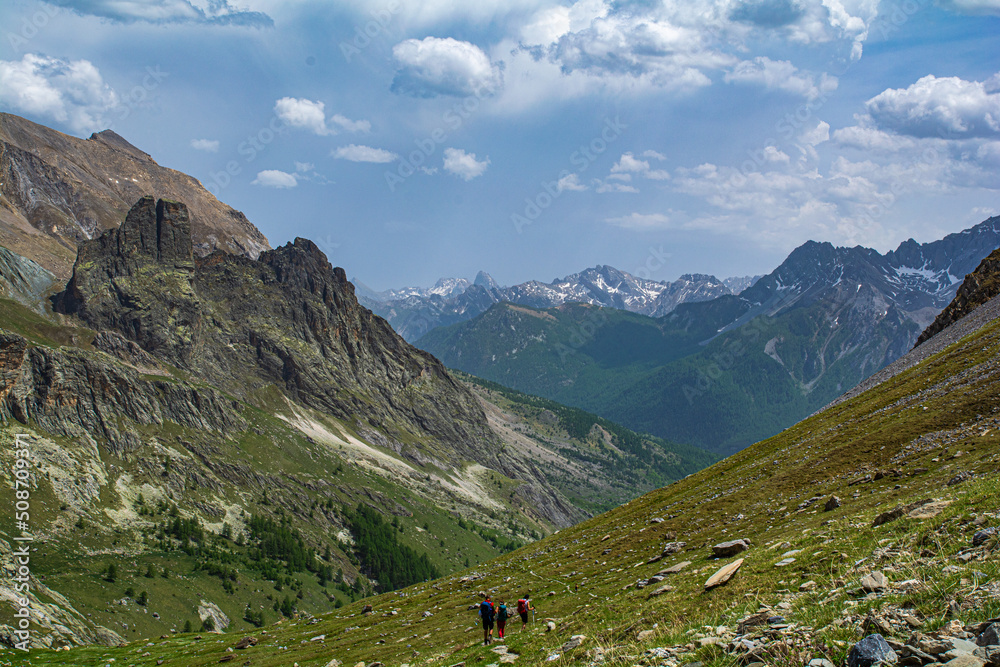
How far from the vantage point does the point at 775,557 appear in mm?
28969

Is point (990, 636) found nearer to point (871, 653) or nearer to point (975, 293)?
point (871, 653)

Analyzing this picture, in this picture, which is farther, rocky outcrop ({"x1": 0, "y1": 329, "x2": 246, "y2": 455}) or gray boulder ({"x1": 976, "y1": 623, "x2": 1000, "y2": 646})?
rocky outcrop ({"x1": 0, "y1": 329, "x2": 246, "y2": 455})

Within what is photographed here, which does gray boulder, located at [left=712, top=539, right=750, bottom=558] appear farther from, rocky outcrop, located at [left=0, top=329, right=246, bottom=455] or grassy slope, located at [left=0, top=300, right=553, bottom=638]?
rocky outcrop, located at [left=0, top=329, right=246, bottom=455]

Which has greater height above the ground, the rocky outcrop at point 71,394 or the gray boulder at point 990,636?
the rocky outcrop at point 71,394

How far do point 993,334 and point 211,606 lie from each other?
14930 cm

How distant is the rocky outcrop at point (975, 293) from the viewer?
139625mm

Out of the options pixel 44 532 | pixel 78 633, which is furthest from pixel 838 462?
pixel 44 532

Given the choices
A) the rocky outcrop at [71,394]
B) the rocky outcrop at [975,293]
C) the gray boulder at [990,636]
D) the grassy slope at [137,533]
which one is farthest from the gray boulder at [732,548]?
the rocky outcrop at [71,394]

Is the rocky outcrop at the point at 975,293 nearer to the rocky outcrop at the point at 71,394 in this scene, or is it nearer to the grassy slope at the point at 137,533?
the grassy slope at the point at 137,533

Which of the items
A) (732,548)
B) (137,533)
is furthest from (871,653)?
(137,533)

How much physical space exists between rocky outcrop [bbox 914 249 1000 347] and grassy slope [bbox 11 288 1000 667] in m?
57.4

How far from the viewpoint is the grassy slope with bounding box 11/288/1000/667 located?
59.1 feet

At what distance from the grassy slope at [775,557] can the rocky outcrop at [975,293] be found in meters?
57.4

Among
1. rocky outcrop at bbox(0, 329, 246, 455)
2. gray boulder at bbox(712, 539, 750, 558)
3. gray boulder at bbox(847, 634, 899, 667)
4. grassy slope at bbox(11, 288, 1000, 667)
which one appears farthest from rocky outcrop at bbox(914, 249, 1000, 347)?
rocky outcrop at bbox(0, 329, 246, 455)
